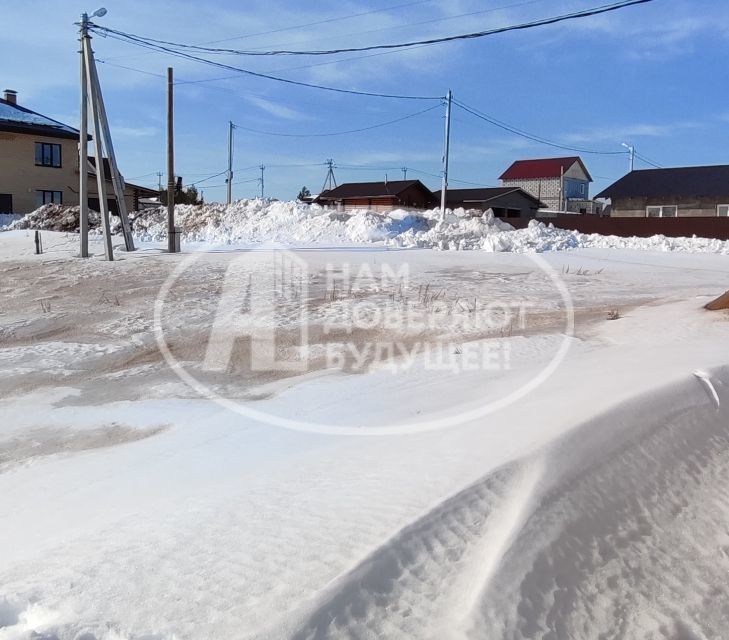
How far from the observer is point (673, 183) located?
138 ft

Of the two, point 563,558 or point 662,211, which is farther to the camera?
point 662,211

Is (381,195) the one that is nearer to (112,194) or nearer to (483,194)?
(483,194)

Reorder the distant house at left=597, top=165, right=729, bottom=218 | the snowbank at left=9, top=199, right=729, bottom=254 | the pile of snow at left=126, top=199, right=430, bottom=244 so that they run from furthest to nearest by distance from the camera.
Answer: the distant house at left=597, top=165, right=729, bottom=218 → the pile of snow at left=126, top=199, right=430, bottom=244 → the snowbank at left=9, top=199, right=729, bottom=254

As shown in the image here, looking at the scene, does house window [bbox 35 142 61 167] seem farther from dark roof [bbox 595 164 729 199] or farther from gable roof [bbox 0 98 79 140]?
dark roof [bbox 595 164 729 199]

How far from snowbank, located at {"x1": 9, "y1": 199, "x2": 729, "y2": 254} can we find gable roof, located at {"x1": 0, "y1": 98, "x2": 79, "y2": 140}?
21.0ft

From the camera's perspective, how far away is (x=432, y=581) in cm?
266

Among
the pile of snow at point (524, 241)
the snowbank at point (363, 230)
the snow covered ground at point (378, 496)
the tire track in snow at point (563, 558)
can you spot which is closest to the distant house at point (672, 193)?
the snowbank at point (363, 230)

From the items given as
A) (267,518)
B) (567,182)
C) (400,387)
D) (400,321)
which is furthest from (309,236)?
(567,182)

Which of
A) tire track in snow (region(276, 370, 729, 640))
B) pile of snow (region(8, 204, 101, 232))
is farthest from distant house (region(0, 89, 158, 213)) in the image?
tire track in snow (region(276, 370, 729, 640))

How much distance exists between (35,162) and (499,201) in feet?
105

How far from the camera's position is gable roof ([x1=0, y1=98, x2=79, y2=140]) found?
3756cm

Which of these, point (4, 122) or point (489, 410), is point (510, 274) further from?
point (4, 122)

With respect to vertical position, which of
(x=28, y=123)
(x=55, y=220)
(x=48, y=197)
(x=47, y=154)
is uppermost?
(x=28, y=123)

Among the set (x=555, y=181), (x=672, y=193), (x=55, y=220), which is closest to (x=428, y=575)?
(x=55, y=220)
